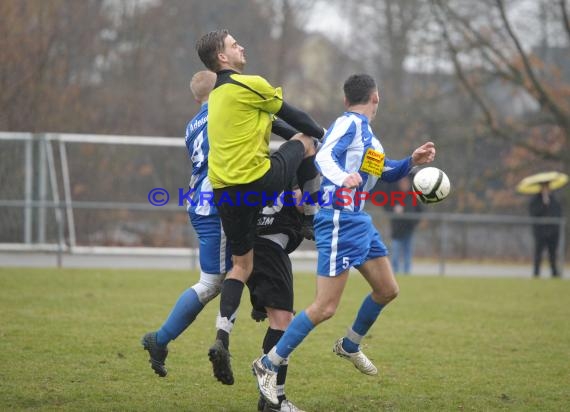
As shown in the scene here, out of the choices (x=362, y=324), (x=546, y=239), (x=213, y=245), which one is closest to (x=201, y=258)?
(x=213, y=245)

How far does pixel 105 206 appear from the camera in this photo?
47.0 ft

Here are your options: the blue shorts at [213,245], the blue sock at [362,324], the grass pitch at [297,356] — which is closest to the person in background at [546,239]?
the grass pitch at [297,356]

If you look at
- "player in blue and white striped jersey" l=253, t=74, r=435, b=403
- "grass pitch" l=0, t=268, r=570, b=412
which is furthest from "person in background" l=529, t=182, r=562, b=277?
"player in blue and white striped jersey" l=253, t=74, r=435, b=403

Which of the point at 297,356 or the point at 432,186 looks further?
the point at 297,356

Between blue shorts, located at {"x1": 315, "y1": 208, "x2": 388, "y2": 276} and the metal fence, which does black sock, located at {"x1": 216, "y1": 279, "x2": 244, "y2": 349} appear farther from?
the metal fence

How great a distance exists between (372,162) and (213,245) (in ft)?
3.89

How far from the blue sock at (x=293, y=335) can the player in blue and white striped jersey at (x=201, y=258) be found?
658mm

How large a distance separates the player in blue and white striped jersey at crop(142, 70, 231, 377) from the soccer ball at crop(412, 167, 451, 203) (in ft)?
4.57

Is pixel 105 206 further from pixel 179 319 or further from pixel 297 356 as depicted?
pixel 179 319

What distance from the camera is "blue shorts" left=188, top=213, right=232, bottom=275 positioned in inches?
219

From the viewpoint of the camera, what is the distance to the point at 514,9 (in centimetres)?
2477

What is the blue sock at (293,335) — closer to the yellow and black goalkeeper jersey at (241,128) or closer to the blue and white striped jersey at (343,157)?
the blue and white striped jersey at (343,157)

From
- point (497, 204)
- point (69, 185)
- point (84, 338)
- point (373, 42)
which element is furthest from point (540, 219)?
point (373, 42)

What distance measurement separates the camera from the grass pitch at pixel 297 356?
5.53m
